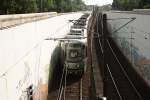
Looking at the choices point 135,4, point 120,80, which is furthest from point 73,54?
point 135,4

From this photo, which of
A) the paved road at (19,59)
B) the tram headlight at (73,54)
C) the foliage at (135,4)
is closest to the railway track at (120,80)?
the tram headlight at (73,54)

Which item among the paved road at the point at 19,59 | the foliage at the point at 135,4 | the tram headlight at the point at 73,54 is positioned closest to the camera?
the paved road at the point at 19,59

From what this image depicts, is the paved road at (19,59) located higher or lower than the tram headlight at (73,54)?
higher

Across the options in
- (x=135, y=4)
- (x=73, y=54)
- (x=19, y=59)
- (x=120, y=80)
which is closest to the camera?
(x=19, y=59)

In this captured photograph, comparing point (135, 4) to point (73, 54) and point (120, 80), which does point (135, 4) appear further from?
point (73, 54)

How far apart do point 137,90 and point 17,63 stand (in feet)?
41.9

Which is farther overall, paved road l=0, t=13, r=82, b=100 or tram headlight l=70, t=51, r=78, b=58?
tram headlight l=70, t=51, r=78, b=58

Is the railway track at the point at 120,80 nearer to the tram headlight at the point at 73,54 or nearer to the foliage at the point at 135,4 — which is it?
the tram headlight at the point at 73,54

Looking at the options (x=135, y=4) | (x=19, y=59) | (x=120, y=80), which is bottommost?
(x=120, y=80)

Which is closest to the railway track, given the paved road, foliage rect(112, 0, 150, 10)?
the paved road

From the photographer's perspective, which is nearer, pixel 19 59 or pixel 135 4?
pixel 19 59

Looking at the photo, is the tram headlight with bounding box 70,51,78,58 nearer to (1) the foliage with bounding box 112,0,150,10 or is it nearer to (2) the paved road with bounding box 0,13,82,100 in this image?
(2) the paved road with bounding box 0,13,82,100

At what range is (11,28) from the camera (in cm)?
1093

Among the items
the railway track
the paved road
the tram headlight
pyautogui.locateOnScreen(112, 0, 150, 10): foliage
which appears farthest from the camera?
pyautogui.locateOnScreen(112, 0, 150, 10): foliage
